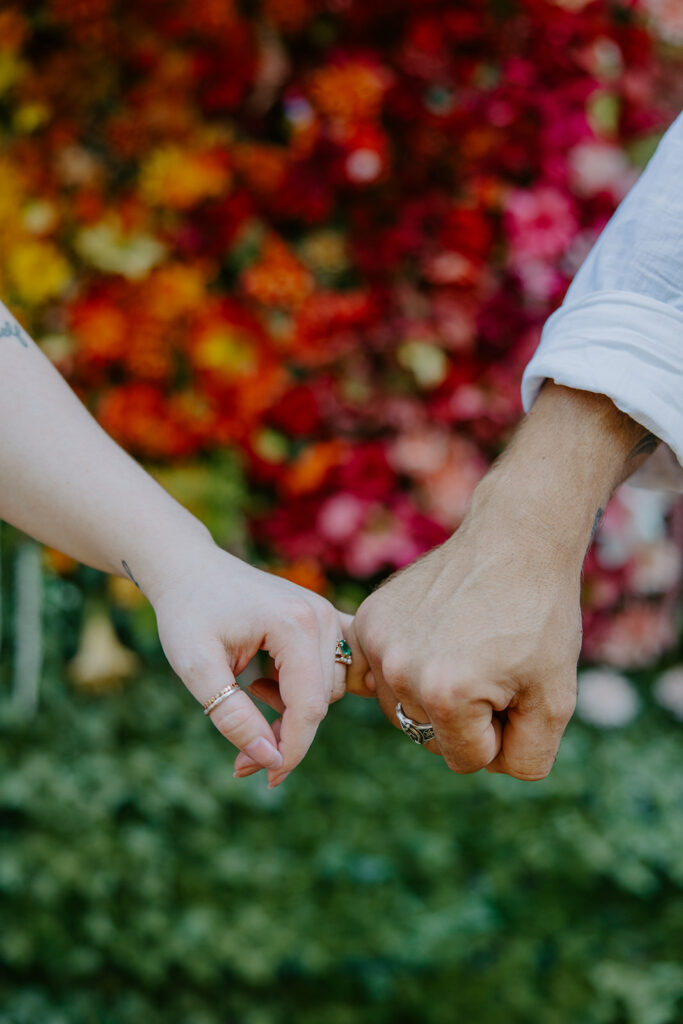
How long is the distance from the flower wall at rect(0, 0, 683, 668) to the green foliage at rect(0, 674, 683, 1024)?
0.69m

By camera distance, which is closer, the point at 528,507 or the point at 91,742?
the point at 528,507

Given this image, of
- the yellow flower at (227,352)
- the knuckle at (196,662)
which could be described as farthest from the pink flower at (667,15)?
the knuckle at (196,662)

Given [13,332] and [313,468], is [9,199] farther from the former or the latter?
[13,332]

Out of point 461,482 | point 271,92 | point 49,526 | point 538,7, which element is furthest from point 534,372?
point 271,92

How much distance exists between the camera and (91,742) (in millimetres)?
2646

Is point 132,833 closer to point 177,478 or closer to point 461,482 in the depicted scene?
point 177,478

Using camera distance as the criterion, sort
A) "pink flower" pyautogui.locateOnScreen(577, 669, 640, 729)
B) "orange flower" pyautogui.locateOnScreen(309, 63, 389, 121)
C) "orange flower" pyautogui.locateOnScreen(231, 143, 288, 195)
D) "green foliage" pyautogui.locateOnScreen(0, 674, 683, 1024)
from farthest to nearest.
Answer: "pink flower" pyautogui.locateOnScreen(577, 669, 640, 729) → "orange flower" pyautogui.locateOnScreen(231, 143, 288, 195) → "orange flower" pyautogui.locateOnScreen(309, 63, 389, 121) → "green foliage" pyautogui.locateOnScreen(0, 674, 683, 1024)

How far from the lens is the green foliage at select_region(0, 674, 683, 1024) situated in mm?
2088

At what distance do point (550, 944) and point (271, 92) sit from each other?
252 centimetres

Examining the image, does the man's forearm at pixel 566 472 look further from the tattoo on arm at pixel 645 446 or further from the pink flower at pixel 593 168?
the pink flower at pixel 593 168

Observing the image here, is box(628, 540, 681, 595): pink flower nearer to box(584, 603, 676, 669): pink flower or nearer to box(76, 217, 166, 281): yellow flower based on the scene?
box(584, 603, 676, 669): pink flower

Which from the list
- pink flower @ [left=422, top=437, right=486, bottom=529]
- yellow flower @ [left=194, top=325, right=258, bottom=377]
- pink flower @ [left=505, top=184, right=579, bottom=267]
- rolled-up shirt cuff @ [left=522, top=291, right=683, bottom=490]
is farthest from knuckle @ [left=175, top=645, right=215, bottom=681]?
pink flower @ [left=505, top=184, right=579, bottom=267]

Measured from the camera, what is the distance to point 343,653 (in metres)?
1.28

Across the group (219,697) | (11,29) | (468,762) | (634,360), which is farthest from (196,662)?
(11,29)
